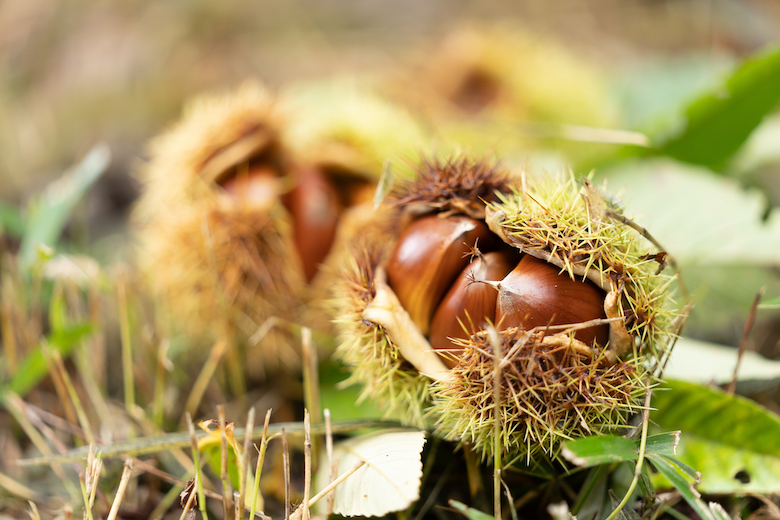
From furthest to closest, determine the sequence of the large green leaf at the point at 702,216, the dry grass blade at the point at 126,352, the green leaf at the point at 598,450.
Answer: the large green leaf at the point at 702,216
the dry grass blade at the point at 126,352
the green leaf at the point at 598,450

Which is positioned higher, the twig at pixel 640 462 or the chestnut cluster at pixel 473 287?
the chestnut cluster at pixel 473 287

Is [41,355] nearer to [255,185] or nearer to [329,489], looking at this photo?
[255,185]

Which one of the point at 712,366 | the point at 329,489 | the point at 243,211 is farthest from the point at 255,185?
the point at 712,366

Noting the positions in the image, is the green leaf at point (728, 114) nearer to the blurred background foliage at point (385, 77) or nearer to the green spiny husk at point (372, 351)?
the blurred background foliage at point (385, 77)

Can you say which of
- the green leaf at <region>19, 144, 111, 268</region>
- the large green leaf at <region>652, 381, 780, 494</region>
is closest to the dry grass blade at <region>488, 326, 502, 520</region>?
the large green leaf at <region>652, 381, 780, 494</region>

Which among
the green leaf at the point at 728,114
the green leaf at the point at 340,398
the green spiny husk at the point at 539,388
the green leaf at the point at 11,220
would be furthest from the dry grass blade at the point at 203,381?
the green leaf at the point at 728,114

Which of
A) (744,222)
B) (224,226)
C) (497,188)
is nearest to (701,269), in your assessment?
(744,222)

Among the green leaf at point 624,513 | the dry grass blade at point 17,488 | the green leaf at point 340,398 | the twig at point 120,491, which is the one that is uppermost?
the twig at point 120,491
